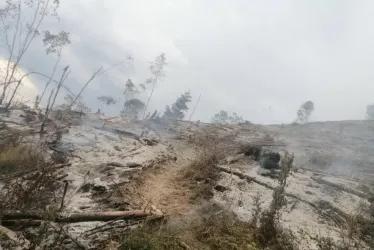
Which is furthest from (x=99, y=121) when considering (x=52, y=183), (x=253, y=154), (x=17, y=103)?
(x=52, y=183)

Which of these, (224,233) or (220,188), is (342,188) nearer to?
(220,188)

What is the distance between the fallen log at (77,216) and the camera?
5.35 meters

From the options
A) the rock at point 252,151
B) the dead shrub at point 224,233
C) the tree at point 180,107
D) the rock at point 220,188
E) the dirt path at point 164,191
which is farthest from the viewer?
the tree at point 180,107

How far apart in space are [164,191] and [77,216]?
10.4ft

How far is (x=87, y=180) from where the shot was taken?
8609 mm

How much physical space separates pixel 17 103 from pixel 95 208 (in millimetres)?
18122

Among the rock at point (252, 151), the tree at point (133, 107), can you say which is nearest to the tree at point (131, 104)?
the tree at point (133, 107)

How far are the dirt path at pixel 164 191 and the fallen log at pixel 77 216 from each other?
1.30 feet

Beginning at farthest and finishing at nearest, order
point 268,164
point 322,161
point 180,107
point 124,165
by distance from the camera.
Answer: point 180,107
point 322,161
point 268,164
point 124,165

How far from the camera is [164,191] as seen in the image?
8.58 m

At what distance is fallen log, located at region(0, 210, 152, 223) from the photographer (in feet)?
17.6

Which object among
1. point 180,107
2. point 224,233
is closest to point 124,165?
point 224,233

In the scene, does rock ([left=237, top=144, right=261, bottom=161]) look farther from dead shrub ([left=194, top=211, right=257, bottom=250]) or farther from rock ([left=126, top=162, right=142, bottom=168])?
dead shrub ([left=194, top=211, right=257, bottom=250])

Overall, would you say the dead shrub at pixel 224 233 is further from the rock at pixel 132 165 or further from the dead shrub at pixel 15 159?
the dead shrub at pixel 15 159
